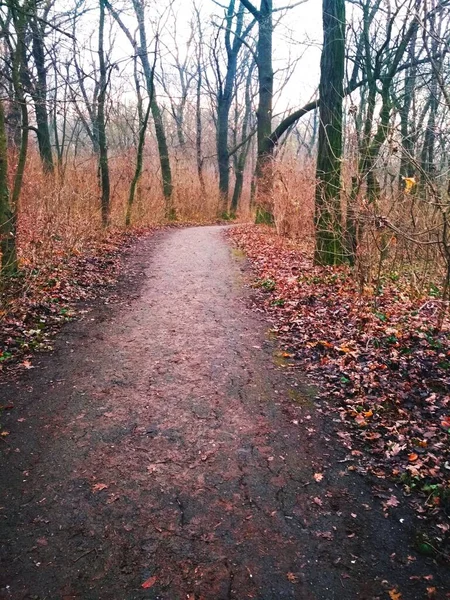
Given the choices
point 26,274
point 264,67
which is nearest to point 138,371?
point 26,274

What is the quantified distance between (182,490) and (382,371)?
264cm

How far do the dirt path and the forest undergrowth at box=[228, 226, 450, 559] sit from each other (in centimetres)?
21

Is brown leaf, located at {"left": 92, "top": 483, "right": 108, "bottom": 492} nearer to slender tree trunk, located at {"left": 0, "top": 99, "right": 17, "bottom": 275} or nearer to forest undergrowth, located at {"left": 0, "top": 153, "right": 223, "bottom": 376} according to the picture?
forest undergrowth, located at {"left": 0, "top": 153, "right": 223, "bottom": 376}

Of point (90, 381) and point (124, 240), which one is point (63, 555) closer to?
point (90, 381)

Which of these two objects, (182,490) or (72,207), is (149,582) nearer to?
(182,490)

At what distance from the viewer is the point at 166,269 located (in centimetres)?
961

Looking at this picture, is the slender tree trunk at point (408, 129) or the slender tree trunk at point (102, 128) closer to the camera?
the slender tree trunk at point (408, 129)

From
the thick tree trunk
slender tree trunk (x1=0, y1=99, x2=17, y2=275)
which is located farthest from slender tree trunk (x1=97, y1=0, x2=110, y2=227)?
the thick tree trunk

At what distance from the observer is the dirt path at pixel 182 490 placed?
2.37m

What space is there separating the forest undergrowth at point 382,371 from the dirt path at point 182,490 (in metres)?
0.21

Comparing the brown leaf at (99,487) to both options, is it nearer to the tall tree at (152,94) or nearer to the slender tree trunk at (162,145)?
the tall tree at (152,94)

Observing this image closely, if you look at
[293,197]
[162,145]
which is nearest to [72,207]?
[293,197]

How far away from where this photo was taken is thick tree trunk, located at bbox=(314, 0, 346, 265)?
25.5ft

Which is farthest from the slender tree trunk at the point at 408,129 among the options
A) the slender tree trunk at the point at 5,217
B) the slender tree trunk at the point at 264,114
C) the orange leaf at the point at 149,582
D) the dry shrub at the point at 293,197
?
the slender tree trunk at the point at 5,217
